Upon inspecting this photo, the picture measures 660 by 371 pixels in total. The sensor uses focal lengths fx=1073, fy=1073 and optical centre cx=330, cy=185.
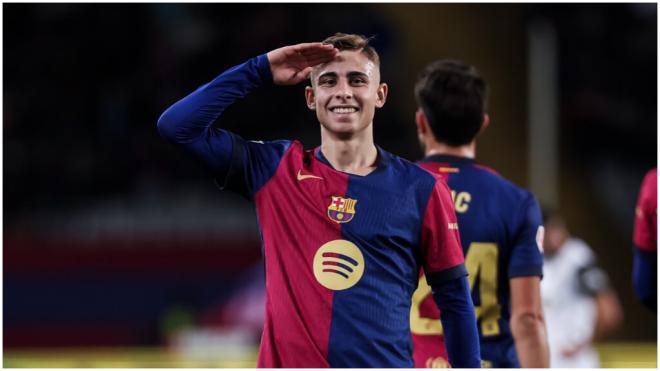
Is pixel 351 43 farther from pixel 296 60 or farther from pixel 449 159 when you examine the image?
pixel 449 159

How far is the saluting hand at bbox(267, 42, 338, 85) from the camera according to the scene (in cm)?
336

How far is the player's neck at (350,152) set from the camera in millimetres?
3449

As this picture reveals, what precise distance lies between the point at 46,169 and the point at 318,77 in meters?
9.39

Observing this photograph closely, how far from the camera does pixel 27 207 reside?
38.9ft

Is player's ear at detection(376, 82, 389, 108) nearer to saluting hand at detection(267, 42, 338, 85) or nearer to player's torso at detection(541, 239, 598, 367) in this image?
saluting hand at detection(267, 42, 338, 85)

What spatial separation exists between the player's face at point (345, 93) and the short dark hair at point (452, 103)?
92 centimetres

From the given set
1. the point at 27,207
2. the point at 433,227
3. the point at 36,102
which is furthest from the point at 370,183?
the point at 36,102

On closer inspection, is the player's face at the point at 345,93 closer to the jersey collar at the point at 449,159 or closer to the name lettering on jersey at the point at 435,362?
the jersey collar at the point at 449,159

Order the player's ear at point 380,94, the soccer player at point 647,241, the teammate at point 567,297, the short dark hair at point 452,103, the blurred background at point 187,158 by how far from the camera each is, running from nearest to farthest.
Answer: the player's ear at point 380,94 < the short dark hair at point 452,103 < the soccer player at point 647,241 < the teammate at point 567,297 < the blurred background at point 187,158

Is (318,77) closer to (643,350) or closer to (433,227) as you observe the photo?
(433,227)

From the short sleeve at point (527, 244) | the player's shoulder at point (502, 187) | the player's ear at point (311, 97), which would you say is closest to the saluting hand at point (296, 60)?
the player's ear at point (311, 97)

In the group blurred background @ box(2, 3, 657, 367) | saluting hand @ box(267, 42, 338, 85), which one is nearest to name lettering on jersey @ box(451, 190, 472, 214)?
saluting hand @ box(267, 42, 338, 85)

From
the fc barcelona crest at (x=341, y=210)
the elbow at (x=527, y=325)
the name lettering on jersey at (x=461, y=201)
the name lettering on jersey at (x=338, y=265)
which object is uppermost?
the fc barcelona crest at (x=341, y=210)

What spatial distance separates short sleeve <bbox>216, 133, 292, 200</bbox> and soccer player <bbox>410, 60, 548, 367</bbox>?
0.99m
